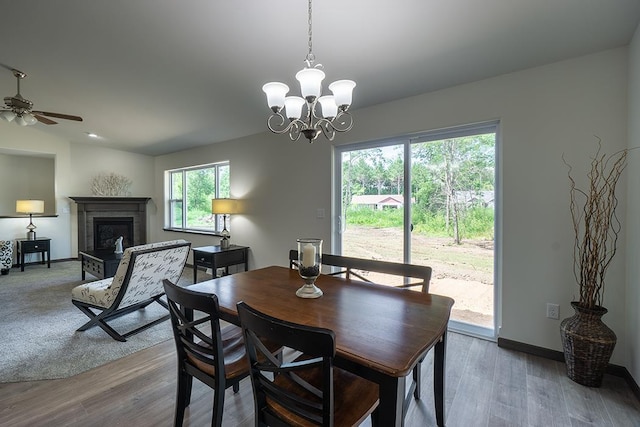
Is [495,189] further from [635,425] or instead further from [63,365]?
[63,365]

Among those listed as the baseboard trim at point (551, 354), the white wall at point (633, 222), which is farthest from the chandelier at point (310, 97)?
the baseboard trim at point (551, 354)

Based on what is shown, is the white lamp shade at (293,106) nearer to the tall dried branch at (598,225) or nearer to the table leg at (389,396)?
the table leg at (389,396)

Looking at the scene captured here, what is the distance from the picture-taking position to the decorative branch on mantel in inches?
245

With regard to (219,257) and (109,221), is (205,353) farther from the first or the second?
(109,221)

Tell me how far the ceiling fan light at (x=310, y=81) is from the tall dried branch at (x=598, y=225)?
2122 millimetres

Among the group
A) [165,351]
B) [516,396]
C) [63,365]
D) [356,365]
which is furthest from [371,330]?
[63,365]

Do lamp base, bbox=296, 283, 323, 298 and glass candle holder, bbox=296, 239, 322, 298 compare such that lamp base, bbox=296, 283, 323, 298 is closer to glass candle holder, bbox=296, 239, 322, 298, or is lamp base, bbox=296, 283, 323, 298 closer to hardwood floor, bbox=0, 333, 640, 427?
glass candle holder, bbox=296, 239, 322, 298

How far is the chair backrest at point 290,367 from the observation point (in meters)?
0.93

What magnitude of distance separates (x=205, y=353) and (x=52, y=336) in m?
2.43

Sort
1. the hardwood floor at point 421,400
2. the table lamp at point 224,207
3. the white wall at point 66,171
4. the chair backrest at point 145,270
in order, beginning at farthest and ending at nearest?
the white wall at point 66,171
the table lamp at point 224,207
the chair backrest at point 145,270
the hardwood floor at point 421,400

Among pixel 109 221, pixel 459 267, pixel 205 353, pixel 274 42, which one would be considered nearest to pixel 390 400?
pixel 205 353

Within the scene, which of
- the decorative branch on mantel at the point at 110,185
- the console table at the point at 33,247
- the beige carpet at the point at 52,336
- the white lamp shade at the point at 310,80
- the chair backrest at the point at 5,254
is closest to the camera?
the white lamp shade at the point at 310,80

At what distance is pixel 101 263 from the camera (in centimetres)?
381

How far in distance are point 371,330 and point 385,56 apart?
7.13ft
